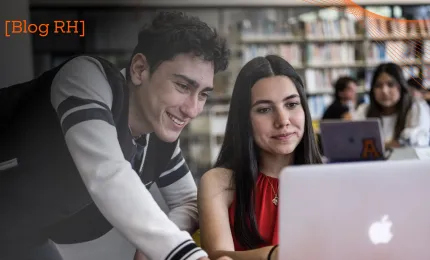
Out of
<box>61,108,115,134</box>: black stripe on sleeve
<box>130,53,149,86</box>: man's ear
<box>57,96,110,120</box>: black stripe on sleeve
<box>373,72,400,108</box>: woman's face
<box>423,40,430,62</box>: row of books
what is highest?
<box>423,40,430,62</box>: row of books

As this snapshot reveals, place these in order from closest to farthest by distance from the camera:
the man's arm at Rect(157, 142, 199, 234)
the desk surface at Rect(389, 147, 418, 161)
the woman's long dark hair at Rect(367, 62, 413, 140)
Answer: the man's arm at Rect(157, 142, 199, 234), the desk surface at Rect(389, 147, 418, 161), the woman's long dark hair at Rect(367, 62, 413, 140)

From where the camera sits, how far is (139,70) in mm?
1890

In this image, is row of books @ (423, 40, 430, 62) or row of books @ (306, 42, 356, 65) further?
row of books @ (306, 42, 356, 65)

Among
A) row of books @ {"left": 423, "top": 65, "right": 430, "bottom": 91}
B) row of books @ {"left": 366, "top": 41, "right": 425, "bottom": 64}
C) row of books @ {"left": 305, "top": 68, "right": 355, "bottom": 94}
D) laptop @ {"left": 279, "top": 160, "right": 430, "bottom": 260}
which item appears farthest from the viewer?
row of books @ {"left": 305, "top": 68, "right": 355, "bottom": 94}

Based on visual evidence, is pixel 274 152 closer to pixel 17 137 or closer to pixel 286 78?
pixel 286 78

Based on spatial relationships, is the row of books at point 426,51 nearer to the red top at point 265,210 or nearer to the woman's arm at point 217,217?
the red top at point 265,210

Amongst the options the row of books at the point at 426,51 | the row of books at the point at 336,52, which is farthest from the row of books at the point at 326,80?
the row of books at the point at 426,51

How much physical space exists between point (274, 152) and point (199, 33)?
1.52ft

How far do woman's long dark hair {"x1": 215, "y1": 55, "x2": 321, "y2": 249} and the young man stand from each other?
113 mm

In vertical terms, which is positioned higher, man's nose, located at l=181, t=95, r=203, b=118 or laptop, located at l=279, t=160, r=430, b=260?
man's nose, located at l=181, t=95, r=203, b=118

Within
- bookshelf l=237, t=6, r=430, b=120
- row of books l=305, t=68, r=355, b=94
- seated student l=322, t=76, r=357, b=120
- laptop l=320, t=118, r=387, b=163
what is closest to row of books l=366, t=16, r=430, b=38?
bookshelf l=237, t=6, r=430, b=120

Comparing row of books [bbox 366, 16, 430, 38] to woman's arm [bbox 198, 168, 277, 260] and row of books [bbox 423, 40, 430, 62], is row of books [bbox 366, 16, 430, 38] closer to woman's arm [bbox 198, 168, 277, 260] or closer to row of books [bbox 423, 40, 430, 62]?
row of books [bbox 423, 40, 430, 62]

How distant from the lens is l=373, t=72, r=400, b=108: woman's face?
148 inches

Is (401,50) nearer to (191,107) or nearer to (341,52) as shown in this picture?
(191,107)
